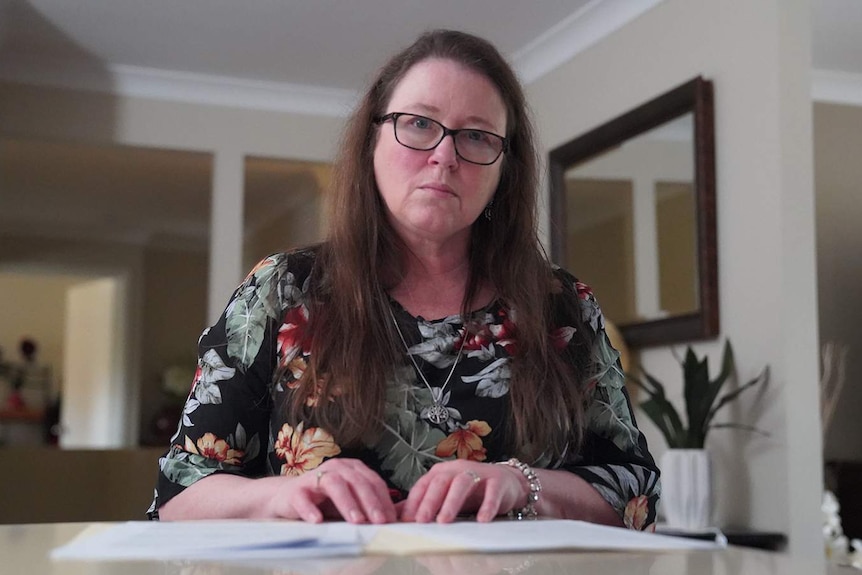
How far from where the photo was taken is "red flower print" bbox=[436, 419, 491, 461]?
1.19m

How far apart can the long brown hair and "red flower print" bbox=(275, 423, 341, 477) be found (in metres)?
0.02

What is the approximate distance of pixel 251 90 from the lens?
4.69 m

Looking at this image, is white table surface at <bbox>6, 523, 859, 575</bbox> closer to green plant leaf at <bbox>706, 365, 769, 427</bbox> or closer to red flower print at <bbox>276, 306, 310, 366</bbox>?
red flower print at <bbox>276, 306, 310, 366</bbox>

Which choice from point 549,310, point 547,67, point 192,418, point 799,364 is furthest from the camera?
point 547,67

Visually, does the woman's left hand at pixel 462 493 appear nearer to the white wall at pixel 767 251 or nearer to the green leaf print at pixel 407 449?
the green leaf print at pixel 407 449

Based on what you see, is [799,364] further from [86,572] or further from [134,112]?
[134,112]

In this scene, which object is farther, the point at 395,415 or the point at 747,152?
the point at 747,152

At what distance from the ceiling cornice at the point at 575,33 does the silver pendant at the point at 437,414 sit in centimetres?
258

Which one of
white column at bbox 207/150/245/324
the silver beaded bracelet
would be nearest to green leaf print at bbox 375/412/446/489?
the silver beaded bracelet

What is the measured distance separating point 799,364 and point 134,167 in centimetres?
475

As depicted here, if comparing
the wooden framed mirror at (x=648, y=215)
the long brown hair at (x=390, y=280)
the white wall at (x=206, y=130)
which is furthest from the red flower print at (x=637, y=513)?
the white wall at (x=206, y=130)

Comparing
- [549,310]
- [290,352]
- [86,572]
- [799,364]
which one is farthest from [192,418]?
[799,364]

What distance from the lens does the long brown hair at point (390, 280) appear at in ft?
3.92

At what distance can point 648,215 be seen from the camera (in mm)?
3385
